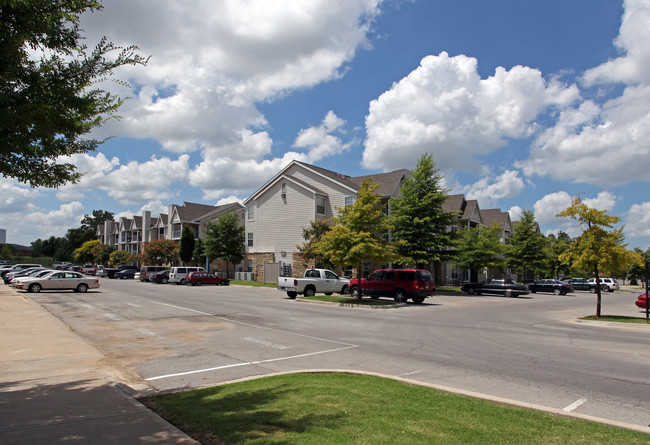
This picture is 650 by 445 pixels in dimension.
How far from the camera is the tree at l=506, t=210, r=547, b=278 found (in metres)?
50.3

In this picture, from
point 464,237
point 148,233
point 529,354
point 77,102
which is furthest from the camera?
point 148,233

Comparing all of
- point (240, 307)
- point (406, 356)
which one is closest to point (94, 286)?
point (240, 307)

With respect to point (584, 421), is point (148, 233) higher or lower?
higher

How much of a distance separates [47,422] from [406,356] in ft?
23.6

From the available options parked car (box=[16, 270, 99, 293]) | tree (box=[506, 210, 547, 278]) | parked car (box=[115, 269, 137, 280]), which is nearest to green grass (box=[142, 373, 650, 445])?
parked car (box=[16, 270, 99, 293])

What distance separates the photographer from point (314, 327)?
49.8 feet

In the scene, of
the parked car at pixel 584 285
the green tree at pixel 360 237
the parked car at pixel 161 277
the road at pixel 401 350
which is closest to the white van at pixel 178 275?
the parked car at pixel 161 277

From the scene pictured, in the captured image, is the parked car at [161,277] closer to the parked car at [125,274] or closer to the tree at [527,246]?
the parked car at [125,274]

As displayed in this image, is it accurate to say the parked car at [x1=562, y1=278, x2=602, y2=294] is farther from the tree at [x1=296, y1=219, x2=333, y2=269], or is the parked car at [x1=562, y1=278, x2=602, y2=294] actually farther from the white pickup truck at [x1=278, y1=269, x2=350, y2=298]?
the white pickup truck at [x1=278, y1=269, x2=350, y2=298]

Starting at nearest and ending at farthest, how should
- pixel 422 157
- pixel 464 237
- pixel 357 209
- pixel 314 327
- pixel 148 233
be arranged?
pixel 314 327, pixel 357 209, pixel 422 157, pixel 464 237, pixel 148 233

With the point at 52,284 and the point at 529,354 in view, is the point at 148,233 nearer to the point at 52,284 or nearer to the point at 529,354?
the point at 52,284

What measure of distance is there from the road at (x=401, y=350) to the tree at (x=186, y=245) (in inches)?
1680

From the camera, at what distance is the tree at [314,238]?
3844 centimetres

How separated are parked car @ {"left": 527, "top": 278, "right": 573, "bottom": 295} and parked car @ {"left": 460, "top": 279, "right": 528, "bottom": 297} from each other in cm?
636
